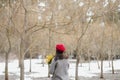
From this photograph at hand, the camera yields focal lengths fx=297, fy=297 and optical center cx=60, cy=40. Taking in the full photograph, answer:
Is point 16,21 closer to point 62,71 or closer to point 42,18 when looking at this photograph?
point 42,18

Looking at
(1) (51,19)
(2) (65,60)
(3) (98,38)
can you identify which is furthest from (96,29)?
(2) (65,60)

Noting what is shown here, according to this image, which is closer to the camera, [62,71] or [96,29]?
[62,71]

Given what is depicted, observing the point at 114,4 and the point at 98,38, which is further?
the point at 98,38

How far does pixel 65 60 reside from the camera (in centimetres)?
700

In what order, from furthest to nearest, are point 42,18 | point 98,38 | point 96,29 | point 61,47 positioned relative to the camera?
point 98,38, point 96,29, point 42,18, point 61,47

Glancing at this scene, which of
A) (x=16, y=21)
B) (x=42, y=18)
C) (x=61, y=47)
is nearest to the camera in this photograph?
(x=61, y=47)

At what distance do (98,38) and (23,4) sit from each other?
17288 mm

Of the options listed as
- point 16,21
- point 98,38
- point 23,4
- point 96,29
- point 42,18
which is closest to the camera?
point 23,4

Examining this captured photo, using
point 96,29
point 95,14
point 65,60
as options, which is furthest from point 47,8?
point 96,29

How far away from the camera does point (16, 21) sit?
17344 millimetres

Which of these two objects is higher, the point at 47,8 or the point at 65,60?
the point at 47,8

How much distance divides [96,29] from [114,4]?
12.8 metres

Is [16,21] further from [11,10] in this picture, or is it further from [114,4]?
[114,4]

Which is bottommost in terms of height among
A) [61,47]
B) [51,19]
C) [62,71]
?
[62,71]
